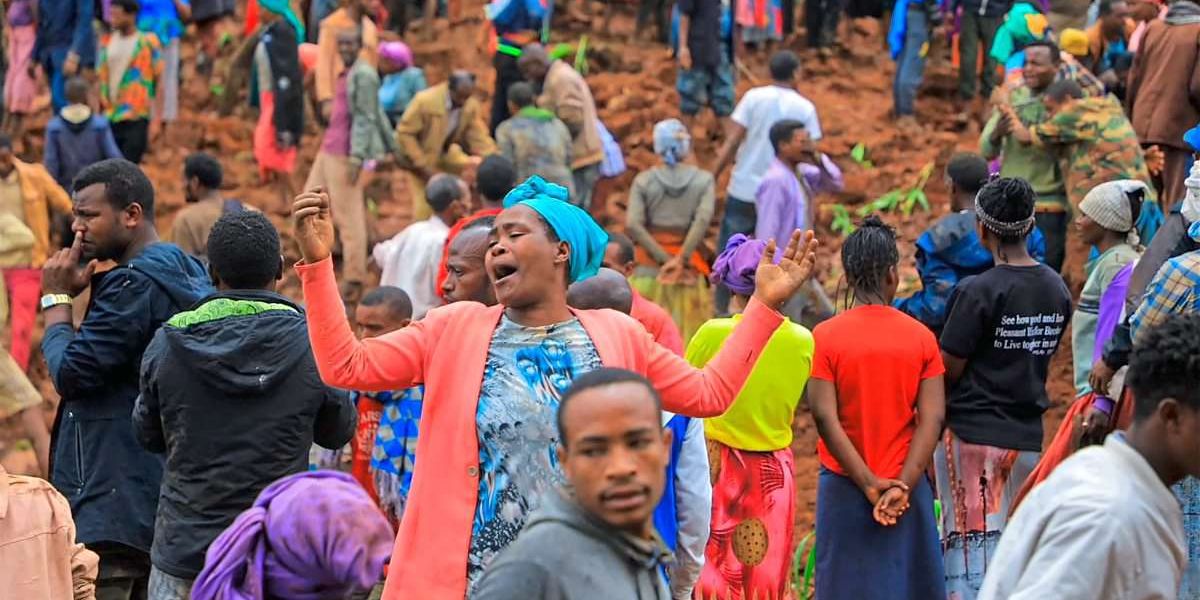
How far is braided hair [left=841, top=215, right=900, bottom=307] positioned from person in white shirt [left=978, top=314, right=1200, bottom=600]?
98.6 inches

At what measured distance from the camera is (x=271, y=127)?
1337cm

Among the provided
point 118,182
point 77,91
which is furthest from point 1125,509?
point 77,91

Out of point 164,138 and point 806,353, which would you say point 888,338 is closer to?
point 806,353

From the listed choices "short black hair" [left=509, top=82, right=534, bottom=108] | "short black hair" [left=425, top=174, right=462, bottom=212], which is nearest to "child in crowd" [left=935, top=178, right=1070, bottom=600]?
"short black hair" [left=425, top=174, right=462, bottom=212]

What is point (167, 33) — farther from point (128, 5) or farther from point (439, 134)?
point (439, 134)

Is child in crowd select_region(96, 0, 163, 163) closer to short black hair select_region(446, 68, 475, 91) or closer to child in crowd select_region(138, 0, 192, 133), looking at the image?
child in crowd select_region(138, 0, 192, 133)

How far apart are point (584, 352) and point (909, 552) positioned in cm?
226

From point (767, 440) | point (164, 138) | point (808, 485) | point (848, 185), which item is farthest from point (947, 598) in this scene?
point (164, 138)

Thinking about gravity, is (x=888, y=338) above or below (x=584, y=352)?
below

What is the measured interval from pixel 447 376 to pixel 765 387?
84.4 inches

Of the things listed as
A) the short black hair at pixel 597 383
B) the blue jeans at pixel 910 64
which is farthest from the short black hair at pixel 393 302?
the blue jeans at pixel 910 64

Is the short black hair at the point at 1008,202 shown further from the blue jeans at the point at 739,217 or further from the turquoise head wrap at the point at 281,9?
the turquoise head wrap at the point at 281,9

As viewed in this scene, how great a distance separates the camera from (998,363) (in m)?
6.38

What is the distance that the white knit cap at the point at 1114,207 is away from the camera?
7.01m
